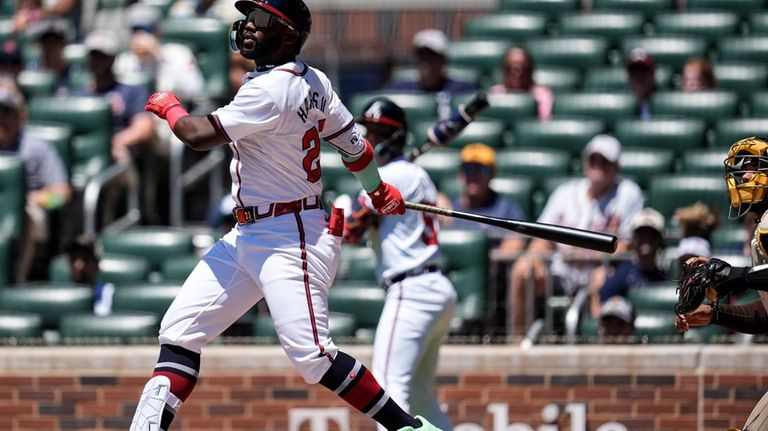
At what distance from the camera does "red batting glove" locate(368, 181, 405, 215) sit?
5691 millimetres

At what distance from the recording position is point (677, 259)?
24.8 feet

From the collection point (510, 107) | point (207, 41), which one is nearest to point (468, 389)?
point (510, 107)

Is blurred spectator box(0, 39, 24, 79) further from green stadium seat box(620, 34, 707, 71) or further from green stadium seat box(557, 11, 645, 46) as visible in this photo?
green stadium seat box(620, 34, 707, 71)

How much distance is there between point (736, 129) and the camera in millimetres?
9414

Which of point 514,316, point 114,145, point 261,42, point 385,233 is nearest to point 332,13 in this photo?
point 114,145

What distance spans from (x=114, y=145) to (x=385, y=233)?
384 centimetres

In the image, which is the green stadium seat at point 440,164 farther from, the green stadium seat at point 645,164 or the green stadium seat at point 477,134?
the green stadium seat at point 645,164

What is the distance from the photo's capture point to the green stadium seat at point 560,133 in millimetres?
9523

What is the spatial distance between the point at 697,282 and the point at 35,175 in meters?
5.60

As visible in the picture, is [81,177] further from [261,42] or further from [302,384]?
[261,42]

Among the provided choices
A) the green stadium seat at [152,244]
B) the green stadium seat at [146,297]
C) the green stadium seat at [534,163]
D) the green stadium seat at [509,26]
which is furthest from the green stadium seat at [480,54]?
the green stadium seat at [146,297]

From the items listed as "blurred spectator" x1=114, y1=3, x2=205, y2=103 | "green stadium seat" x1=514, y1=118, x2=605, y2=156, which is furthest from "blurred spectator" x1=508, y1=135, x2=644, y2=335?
"blurred spectator" x1=114, y1=3, x2=205, y2=103

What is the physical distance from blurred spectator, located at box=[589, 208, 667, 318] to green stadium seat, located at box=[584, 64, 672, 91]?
2.58m

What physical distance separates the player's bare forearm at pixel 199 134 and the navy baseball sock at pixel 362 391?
92 centimetres
